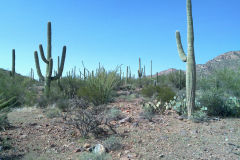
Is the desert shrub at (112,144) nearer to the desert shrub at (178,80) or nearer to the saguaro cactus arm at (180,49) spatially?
the saguaro cactus arm at (180,49)

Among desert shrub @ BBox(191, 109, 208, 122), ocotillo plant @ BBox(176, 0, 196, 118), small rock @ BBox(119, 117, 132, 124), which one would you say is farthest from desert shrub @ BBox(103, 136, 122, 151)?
ocotillo plant @ BBox(176, 0, 196, 118)

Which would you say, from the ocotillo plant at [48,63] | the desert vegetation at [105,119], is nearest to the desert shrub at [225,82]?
the desert vegetation at [105,119]

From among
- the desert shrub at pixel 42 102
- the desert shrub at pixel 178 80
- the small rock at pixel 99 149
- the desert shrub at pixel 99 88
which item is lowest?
the small rock at pixel 99 149

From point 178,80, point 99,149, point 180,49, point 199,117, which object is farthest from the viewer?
point 178,80

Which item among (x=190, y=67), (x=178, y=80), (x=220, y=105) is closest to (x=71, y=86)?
(x=190, y=67)

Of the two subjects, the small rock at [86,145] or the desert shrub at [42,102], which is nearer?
the small rock at [86,145]

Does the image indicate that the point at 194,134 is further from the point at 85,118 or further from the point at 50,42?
the point at 50,42

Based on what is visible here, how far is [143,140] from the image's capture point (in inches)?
206

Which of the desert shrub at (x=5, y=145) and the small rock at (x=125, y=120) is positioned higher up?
the small rock at (x=125, y=120)

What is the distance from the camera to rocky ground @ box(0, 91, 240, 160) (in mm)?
4402

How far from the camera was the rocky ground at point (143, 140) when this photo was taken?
173 inches

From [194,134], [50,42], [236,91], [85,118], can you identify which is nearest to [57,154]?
[85,118]

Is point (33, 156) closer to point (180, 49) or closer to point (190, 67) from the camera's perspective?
point (190, 67)

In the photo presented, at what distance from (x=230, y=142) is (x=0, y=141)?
5376mm
